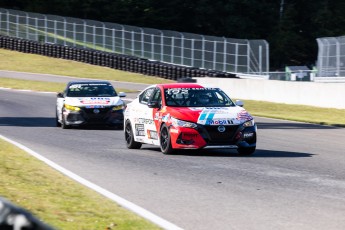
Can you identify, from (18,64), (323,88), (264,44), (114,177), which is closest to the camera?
(114,177)

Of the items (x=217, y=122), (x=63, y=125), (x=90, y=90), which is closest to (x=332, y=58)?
(x=90, y=90)

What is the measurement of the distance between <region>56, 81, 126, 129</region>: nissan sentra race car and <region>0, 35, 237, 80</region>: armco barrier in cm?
2089

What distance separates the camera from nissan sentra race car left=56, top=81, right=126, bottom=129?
2423 centimetres

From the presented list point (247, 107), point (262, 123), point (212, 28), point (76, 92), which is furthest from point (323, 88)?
point (212, 28)

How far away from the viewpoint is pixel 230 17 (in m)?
78.0

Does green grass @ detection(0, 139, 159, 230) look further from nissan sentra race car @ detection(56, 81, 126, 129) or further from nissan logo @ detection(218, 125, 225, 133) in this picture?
nissan sentra race car @ detection(56, 81, 126, 129)

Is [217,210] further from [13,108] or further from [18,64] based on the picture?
[18,64]

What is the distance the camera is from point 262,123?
2673cm

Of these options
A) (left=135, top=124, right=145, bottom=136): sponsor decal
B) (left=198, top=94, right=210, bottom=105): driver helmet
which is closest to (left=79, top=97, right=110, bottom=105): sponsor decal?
(left=135, top=124, right=145, bottom=136): sponsor decal

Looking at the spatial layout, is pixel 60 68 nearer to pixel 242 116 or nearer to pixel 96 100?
pixel 96 100

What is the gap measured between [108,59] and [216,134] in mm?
41224

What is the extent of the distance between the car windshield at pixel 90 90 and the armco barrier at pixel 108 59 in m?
20.1

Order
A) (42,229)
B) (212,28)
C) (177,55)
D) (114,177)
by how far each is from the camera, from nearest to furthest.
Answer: (42,229) < (114,177) < (177,55) < (212,28)

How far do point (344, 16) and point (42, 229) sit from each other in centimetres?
8098
